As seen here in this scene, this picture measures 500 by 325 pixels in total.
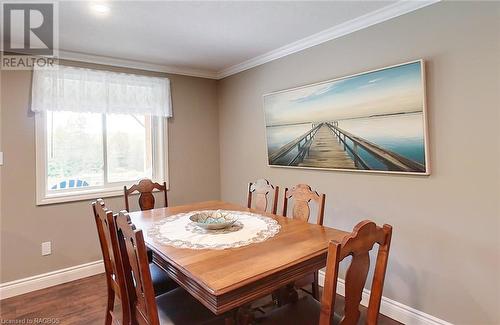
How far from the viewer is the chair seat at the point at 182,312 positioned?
4.82 ft

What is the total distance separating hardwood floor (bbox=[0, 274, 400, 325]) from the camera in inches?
91.7

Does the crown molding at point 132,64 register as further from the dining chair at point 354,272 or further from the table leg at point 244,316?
the dining chair at point 354,272

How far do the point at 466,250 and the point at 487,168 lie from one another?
55cm

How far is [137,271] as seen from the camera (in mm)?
1341

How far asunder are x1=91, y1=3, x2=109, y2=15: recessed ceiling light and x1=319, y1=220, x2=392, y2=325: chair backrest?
2.17 meters

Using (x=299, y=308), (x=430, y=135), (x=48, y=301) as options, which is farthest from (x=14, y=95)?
(x=430, y=135)

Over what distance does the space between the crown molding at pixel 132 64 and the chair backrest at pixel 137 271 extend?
238 cm

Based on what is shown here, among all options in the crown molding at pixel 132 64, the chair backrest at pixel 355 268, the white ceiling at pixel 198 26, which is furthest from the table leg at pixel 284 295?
the crown molding at pixel 132 64

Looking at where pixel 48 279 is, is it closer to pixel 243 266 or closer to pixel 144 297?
pixel 144 297

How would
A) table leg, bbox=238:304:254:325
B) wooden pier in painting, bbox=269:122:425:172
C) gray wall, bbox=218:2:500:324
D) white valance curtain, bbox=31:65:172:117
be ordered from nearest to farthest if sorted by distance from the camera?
table leg, bbox=238:304:254:325 → gray wall, bbox=218:2:500:324 → wooden pier in painting, bbox=269:122:425:172 → white valance curtain, bbox=31:65:172:117

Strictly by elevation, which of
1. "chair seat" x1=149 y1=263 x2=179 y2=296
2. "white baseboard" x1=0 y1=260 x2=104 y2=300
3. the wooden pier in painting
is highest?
the wooden pier in painting

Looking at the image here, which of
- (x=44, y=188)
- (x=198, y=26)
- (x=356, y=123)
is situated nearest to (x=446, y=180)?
(x=356, y=123)

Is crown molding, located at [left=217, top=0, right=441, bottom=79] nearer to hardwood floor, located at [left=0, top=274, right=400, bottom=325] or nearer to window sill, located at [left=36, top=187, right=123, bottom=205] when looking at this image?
window sill, located at [left=36, top=187, right=123, bottom=205]

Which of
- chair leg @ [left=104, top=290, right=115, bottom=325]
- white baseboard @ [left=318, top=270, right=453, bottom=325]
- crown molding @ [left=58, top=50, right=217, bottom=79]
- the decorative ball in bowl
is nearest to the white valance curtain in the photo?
crown molding @ [left=58, top=50, right=217, bottom=79]
